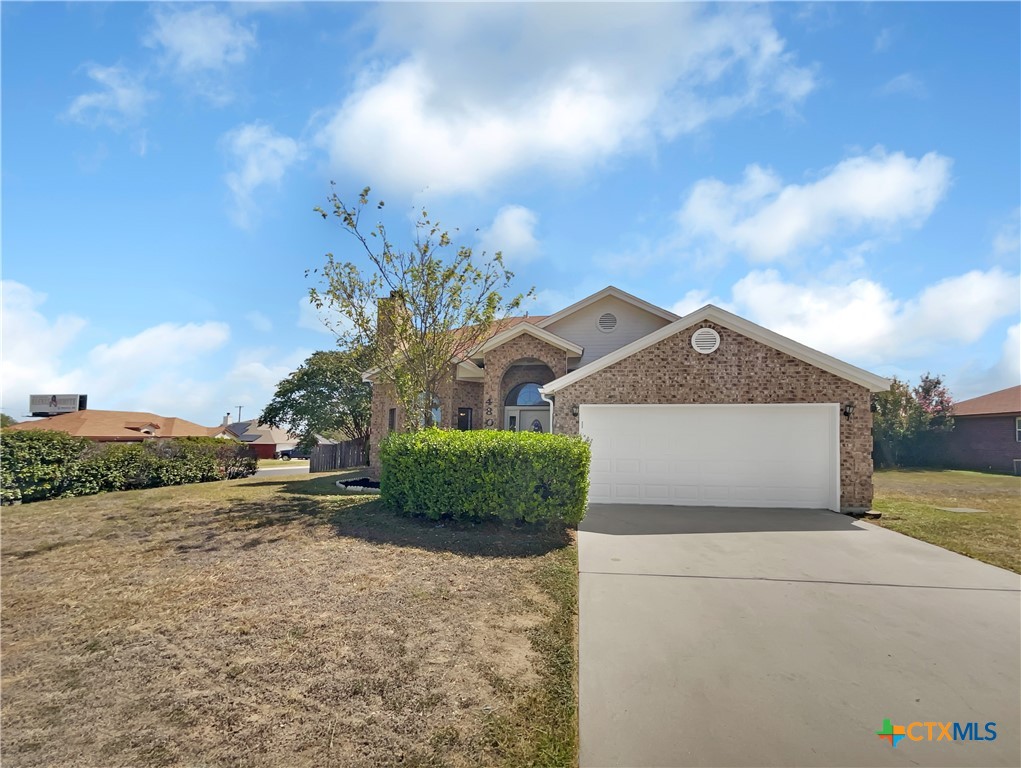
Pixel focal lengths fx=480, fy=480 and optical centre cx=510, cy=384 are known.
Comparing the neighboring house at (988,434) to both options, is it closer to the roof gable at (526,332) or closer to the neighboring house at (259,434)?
the roof gable at (526,332)

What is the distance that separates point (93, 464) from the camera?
44.3ft

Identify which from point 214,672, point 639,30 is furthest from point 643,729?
point 639,30

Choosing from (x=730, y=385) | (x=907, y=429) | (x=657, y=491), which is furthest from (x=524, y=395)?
(x=907, y=429)

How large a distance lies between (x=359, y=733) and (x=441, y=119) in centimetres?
1026

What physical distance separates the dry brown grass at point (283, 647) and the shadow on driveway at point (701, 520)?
1.91 meters

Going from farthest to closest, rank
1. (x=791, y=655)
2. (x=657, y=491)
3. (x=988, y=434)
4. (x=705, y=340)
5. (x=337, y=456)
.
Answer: (x=337, y=456)
(x=988, y=434)
(x=657, y=491)
(x=705, y=340)
(x=791, y=655)

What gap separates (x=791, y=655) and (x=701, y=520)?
587cm

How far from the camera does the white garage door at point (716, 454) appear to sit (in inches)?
448

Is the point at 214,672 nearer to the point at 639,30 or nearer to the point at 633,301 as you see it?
the point at 639,30

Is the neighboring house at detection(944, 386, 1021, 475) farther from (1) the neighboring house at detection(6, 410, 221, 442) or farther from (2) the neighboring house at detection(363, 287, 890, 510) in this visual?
(1) the neighboring house at detection(6, 410, 221, 442)

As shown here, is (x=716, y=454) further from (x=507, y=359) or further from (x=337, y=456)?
(x=337, y=456)

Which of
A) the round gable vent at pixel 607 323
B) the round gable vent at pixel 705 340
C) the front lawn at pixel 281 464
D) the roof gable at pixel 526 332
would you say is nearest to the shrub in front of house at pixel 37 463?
the roof gable at pixel 526 332

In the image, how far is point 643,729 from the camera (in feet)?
10.8

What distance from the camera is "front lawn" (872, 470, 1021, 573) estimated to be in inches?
321
